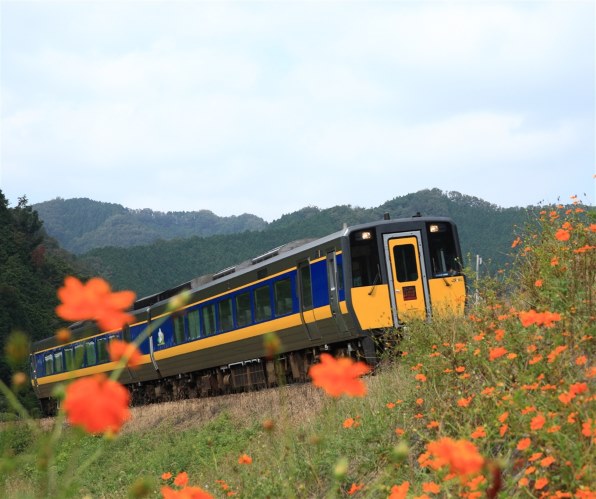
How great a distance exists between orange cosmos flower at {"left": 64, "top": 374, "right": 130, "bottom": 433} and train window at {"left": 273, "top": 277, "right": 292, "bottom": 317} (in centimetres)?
1474

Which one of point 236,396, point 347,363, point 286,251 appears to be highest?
point 286,251

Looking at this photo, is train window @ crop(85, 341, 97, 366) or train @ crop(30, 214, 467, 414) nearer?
train @ crop(30, 214, 467, 414)

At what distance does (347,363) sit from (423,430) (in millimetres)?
4946

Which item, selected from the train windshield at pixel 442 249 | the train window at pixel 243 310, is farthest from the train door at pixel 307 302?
the train window at pixel 243 310

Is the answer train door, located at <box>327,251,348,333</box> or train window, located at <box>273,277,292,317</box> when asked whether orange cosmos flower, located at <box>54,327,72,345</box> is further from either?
train window, located at <box>273,277,292,317</box>

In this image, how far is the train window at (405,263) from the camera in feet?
49.8

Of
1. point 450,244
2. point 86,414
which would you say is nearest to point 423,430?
point 86,414

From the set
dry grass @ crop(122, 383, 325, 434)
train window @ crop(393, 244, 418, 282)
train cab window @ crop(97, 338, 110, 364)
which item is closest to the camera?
dry grass @ crop(122, 383, 325, 434)

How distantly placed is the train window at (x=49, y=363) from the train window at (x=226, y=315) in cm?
1539

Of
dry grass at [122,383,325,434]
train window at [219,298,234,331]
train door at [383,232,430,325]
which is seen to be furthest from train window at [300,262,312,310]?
train window at [219,298,234,331]

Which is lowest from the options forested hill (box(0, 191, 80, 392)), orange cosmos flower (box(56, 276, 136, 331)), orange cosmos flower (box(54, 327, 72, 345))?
orange cosmos flower (box(54, 327, 72, 345))

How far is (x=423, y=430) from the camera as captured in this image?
7059 mm

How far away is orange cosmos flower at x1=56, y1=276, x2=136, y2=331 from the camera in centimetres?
199

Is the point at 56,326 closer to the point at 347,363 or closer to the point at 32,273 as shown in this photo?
the point at 32,273
